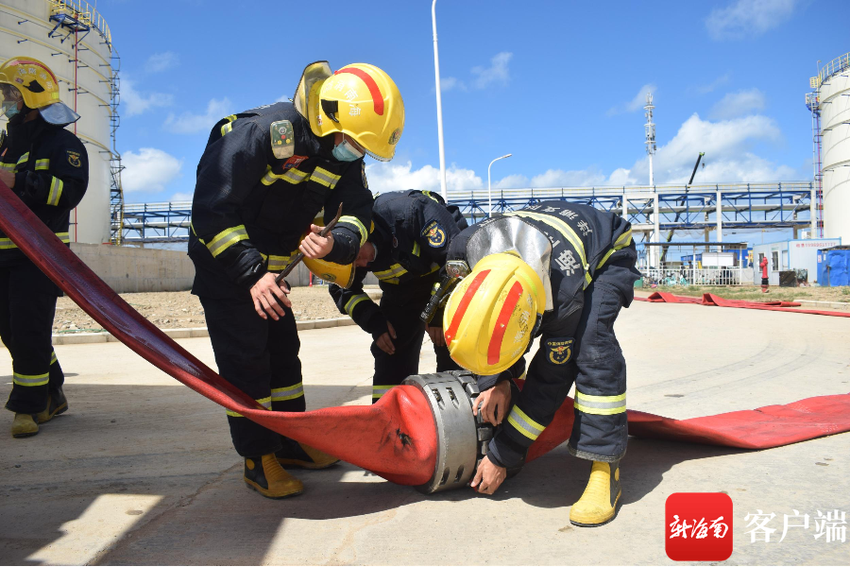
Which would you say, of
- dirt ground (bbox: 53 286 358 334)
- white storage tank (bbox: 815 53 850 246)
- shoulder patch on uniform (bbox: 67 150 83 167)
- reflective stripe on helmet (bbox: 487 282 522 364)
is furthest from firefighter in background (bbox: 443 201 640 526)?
white storage tank (bbox: 815 53 850 246)

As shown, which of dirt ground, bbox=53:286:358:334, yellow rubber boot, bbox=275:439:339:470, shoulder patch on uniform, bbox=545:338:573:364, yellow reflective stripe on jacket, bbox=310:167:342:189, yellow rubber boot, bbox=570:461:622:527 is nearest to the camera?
yellow rubber boot, bbox=570:461:622:527

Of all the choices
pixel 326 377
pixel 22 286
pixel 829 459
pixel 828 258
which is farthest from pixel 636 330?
pixel 828 258

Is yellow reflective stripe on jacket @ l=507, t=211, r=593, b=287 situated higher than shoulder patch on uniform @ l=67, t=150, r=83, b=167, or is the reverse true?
shoulder patch on uniform @ l=67, t=150, r=83, b=167

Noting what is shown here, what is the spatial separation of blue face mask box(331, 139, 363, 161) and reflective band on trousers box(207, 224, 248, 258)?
23.0 inches

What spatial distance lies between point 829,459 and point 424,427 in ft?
6.63

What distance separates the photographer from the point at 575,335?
96.4 inches

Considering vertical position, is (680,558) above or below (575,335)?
below

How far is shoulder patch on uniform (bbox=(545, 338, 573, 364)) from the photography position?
2344 mm

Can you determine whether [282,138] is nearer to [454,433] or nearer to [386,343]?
[386,343]

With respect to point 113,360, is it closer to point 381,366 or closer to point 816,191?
point 381,366

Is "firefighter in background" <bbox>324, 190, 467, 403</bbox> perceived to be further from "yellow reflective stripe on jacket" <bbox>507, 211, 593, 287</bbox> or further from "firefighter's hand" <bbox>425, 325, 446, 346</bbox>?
"yellow reflective stripe on jacket" <bbox>507, 211, 593, 287</bbox>

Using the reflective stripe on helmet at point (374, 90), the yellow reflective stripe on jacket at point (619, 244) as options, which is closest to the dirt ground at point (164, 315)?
the reflective stripe on helmet at point (374, 90)

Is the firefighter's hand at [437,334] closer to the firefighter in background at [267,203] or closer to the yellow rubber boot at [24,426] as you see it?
the firefighter in background at [267,203]

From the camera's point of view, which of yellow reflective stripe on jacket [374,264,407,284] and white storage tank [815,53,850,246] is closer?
yellow reflective stripe on jacket [374,264,407,284]
